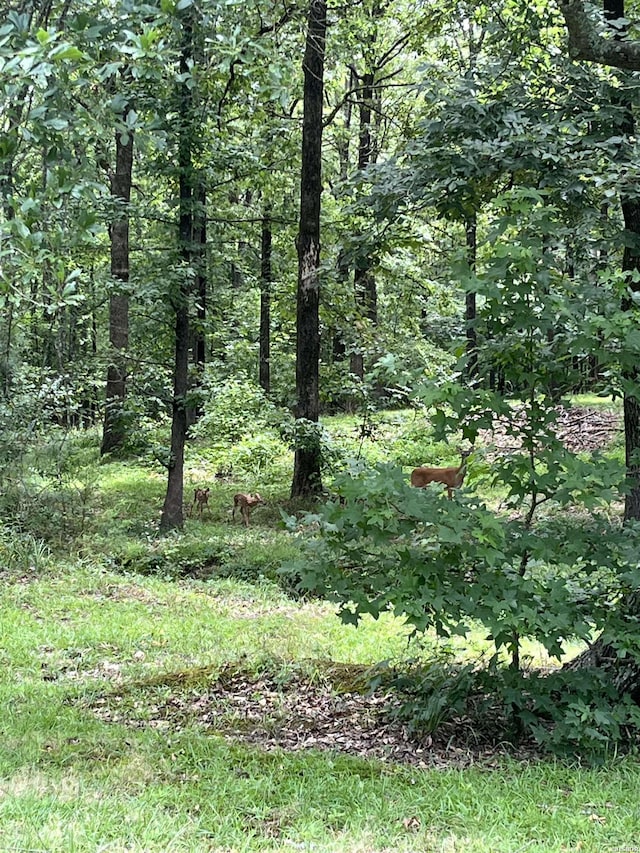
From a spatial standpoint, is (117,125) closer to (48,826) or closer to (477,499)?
(477,499)

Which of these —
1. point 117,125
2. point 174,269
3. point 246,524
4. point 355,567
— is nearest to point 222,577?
point 246,524

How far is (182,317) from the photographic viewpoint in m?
9.70

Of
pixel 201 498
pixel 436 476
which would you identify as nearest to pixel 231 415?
pixel 201 498

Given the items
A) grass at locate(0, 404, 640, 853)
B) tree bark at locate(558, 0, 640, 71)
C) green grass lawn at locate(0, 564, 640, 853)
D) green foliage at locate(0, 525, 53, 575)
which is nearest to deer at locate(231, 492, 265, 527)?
green foliage at locate(0, 525, 53, 575)

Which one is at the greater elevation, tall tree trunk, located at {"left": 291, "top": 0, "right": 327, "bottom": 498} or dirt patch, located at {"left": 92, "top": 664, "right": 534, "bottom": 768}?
tall tree trunk, located at {"left": 291, "top": 0, "right": 327, "bottom": 498}

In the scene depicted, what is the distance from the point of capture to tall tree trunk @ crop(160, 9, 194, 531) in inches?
346

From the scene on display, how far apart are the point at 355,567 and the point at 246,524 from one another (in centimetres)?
651

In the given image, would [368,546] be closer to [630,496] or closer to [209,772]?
[209,772]

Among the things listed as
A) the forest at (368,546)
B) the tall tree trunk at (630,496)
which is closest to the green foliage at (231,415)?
the forest at (368,546)

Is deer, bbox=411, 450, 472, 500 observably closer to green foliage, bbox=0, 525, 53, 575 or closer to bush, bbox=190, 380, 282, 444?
bush, bbox=190, 380, 282, 444

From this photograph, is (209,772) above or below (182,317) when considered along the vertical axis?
below

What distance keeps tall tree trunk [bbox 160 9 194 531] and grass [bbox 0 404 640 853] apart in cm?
249

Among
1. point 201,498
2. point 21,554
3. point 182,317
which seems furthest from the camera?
point 201,498

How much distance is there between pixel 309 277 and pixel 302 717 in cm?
706
